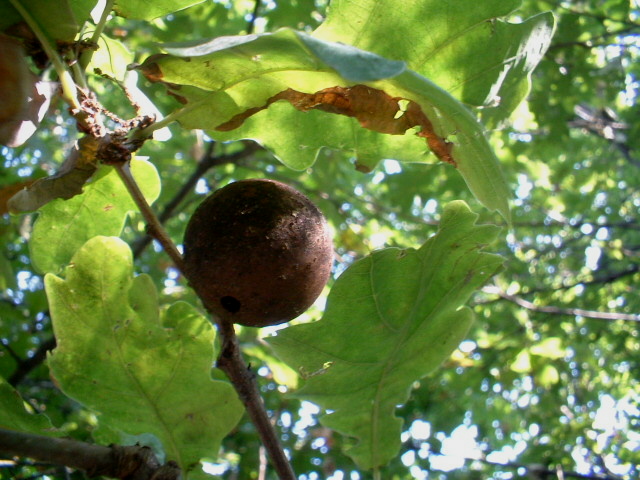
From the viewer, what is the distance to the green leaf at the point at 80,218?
67.2 inches

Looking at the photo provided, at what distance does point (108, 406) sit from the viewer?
1.50m

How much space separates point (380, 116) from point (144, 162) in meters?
0.73

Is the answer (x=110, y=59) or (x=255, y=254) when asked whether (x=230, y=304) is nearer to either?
(x=255, y=254)

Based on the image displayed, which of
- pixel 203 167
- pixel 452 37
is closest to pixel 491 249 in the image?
pixel 203 167

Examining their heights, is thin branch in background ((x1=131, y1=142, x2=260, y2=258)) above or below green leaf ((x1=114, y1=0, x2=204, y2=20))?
above

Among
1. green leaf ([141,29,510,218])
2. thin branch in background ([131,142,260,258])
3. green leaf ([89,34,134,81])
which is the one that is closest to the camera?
green leaf ([141,29,510,218])

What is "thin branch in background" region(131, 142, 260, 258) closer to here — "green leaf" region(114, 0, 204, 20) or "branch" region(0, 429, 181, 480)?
"green leaf" region(114, 0, 204, 20)

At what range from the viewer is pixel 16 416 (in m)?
1.43

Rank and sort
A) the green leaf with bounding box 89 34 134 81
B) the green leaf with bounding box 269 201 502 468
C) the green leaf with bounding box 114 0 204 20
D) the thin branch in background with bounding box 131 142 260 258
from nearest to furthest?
the green leaf with bounding box 269 201 502 468 → the green leaf with bounding box 114 0 204 20 → the green leaf with bounding box 89 34 134 81 → the thin branch in background with bounding box 131 142 260 258

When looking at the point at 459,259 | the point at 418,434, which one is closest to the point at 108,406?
the point at 459,259

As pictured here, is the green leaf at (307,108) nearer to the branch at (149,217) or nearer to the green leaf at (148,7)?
the branch at (149,217)

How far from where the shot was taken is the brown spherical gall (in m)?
1.26

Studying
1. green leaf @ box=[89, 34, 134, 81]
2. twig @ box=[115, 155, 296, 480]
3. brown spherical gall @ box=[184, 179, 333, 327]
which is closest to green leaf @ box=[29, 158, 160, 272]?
green leaf @ box=[89, 34, 134, 81]

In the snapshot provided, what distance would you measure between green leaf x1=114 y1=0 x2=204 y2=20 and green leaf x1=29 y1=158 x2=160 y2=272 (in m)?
0.39
